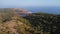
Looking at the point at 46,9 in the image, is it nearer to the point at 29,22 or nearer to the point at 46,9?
the point at 46,9

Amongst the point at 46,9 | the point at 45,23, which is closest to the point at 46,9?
the point at 46,9

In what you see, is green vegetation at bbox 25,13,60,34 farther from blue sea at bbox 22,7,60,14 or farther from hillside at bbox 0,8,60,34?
blue sea at bbox 22,7,60,14

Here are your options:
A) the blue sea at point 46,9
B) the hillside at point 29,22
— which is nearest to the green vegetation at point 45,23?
the hillside at point 29,22

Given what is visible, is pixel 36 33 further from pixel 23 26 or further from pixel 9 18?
pixel 9 18

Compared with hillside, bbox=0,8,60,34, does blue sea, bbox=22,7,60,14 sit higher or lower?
higher

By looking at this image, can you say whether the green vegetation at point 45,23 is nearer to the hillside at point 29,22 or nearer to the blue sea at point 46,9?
the hillside at point 29,22

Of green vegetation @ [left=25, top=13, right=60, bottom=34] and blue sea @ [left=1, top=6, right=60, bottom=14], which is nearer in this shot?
blue sea @ [left=1, top=6, right=60, bottom=14]

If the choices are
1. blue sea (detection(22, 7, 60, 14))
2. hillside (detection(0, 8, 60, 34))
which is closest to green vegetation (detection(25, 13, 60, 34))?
hillside (detection(0, 8, 60, 34))

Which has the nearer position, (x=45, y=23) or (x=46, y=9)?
(x=46, y=9)
